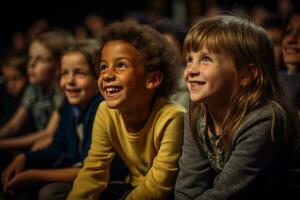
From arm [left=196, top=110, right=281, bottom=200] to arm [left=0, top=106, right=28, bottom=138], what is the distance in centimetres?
176

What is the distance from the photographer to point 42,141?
255cm

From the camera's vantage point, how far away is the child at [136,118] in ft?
5.23

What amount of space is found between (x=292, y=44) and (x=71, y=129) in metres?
1.05

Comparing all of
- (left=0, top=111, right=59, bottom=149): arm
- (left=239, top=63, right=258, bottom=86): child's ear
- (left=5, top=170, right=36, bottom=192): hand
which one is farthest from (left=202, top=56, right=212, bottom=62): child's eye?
(left=0, top=111, right=59, bottom=149): arm

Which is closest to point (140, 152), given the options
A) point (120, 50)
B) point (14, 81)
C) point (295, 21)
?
point (120, 50)

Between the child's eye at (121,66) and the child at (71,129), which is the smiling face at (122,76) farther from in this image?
the child at (71,129)

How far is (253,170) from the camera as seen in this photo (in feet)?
4.45

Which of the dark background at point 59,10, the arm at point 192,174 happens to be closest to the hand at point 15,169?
the arm at point 192,174

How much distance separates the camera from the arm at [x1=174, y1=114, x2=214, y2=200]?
1490 millimetres

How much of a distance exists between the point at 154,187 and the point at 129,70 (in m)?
0.41

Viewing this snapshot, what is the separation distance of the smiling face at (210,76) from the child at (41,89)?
1.39m

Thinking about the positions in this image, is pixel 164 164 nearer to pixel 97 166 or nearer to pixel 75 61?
pixel 97 166

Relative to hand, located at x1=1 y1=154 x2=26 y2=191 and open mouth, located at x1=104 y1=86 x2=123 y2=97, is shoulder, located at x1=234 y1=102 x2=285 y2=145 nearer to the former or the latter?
open mouth, located at x1=104 y1=86 x2=123 y2=97

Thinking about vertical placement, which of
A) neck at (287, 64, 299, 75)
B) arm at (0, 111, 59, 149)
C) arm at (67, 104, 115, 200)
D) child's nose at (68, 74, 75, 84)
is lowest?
arm at (0, 111, 59, 149)
